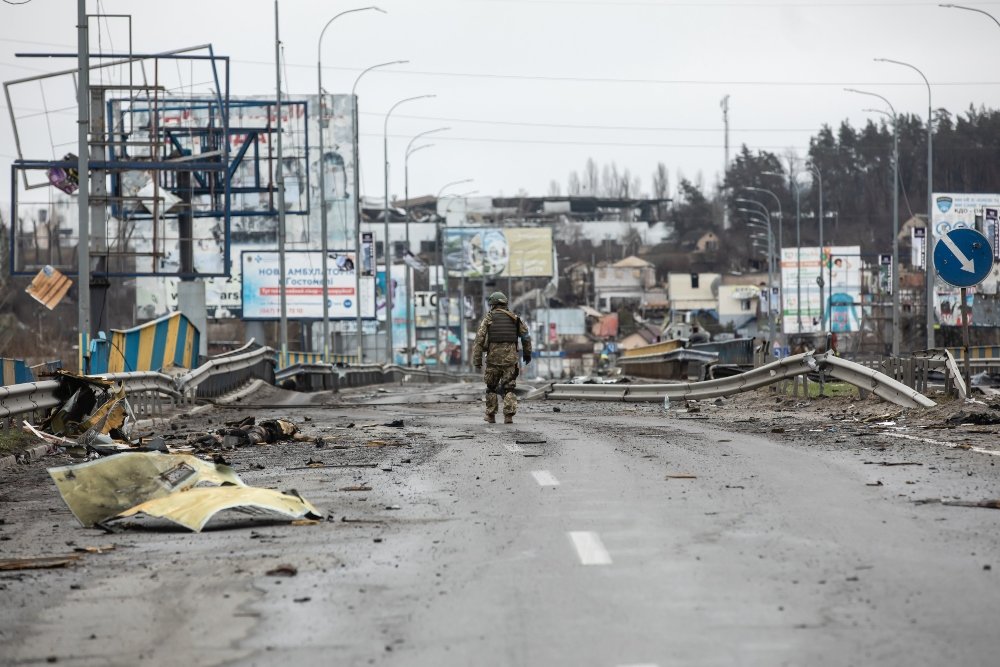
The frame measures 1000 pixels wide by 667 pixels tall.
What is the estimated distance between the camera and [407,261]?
82250mm

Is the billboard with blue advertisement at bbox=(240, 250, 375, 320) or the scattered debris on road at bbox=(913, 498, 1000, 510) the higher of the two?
the billboard with blue advertisement at bbox=(240, 250, 375, 320)

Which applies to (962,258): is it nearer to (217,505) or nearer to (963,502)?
(963,502)

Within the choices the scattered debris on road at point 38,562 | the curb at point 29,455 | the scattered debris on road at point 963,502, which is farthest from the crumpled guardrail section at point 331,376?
the scattered debris on road at point 38,562

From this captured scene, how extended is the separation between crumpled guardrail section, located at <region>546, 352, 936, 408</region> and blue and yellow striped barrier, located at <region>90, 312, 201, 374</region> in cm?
692

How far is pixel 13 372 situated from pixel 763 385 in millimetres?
11829

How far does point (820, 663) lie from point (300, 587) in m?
2.61

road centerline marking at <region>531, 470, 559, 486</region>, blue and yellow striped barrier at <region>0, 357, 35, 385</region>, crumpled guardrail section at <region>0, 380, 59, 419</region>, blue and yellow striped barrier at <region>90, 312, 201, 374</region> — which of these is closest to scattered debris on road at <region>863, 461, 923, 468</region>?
road centerline marking at <region>531, 470, 559, 486</region>

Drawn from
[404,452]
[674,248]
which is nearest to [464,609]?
[404,452]

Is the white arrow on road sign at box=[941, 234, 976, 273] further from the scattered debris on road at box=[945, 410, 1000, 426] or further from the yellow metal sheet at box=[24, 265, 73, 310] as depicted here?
the yellow metal sheet at box=[24, 265, 73, 310]

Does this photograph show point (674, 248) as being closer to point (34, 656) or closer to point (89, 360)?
point (89, 360)

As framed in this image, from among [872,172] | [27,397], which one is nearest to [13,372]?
[27,397]

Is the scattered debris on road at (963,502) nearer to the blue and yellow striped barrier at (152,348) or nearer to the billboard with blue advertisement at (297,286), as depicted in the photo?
the blue and yellow striped barrier at (152,348)

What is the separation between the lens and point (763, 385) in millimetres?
25172

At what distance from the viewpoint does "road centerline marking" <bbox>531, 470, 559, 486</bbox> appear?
11430 millimetres
